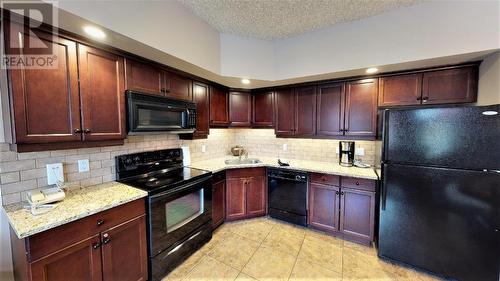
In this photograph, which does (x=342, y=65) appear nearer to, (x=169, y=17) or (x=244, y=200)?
(x=169, y=17)

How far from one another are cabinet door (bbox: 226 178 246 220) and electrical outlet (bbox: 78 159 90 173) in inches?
65.7

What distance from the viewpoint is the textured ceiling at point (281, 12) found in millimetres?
1952

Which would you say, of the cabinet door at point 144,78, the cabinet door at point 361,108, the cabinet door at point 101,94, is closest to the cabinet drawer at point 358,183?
the cabinet door at point 361,108

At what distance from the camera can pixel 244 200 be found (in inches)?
118

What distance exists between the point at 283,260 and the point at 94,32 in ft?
9.32

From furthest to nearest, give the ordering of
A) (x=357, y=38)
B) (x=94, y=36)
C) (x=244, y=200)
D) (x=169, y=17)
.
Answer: (x=244, y=200) → (x=357, y=38) → (x=169, y=17) → (x=94, y=36)

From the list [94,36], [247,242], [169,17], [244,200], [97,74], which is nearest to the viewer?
[94,36]

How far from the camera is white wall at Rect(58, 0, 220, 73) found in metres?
1.37

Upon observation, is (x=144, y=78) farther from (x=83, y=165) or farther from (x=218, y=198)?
(x=218, y=198)

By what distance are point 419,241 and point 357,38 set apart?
234 cm

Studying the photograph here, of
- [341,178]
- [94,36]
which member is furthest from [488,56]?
[94,36]

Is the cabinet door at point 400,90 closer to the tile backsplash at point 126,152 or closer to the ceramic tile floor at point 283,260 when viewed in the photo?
the tile backsplash at point 126,152

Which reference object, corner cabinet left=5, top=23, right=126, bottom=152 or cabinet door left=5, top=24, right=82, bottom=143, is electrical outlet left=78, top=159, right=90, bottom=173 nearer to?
corner cabinet left=5, top=23, right=126, bottom=152

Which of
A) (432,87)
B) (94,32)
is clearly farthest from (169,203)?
(432,87)
